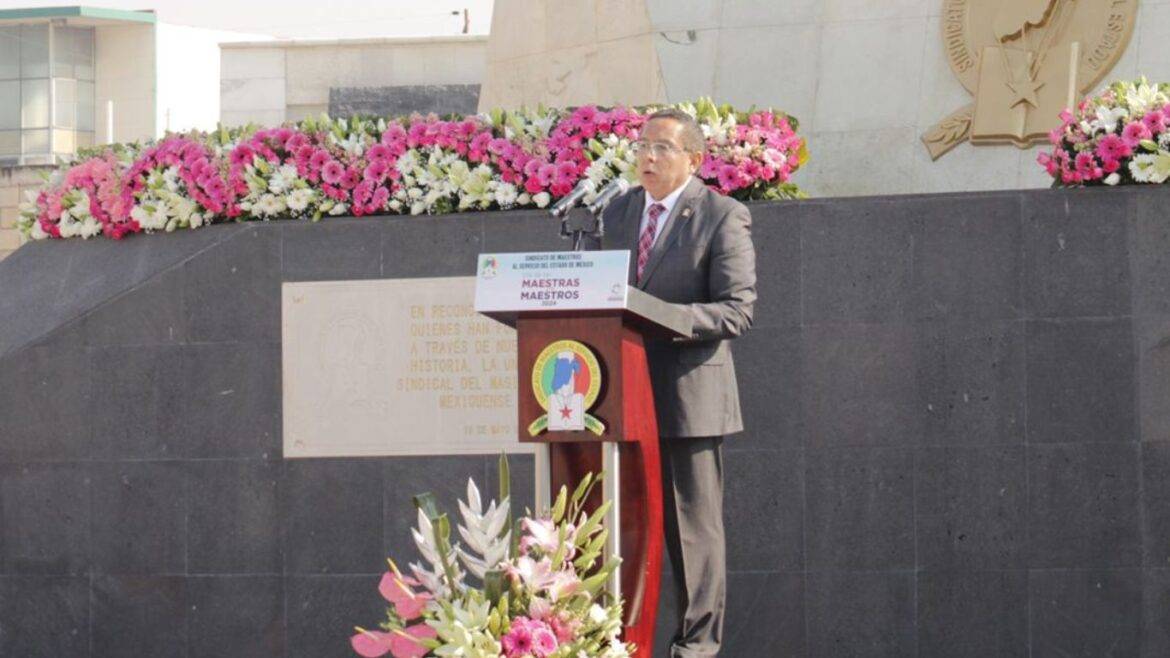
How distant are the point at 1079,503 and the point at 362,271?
3478mm

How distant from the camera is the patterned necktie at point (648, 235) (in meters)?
7.05

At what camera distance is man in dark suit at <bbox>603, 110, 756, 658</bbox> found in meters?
6.82

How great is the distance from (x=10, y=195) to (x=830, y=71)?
30.2 meters

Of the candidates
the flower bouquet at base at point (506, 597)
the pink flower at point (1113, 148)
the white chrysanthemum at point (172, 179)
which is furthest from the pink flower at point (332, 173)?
the flower bouquet at base at point (506, 597)

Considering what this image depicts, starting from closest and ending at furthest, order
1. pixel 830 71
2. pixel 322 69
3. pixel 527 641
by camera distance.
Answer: pixel 527 641 < pixel 830 71 < pixel 322 69

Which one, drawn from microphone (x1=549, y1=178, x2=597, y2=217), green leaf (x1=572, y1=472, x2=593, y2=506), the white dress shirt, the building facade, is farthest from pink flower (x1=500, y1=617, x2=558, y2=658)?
the building facade

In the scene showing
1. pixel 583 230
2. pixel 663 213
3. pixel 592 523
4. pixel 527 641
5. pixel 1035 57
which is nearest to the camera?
pixel 527 641

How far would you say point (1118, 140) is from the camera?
8.83 meters

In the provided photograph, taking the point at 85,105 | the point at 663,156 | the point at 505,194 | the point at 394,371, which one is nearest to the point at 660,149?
the point at 663,156

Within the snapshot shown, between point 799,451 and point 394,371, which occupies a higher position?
point 394,371

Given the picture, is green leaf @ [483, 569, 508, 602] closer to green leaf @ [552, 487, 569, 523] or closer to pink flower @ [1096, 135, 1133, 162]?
green leaf @ [552, 487, 569, 523]

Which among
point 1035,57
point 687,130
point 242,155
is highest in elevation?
point 1035,57

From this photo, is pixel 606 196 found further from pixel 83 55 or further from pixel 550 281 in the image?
pixel 83 55

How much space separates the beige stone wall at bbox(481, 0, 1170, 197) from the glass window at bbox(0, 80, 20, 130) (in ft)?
123
